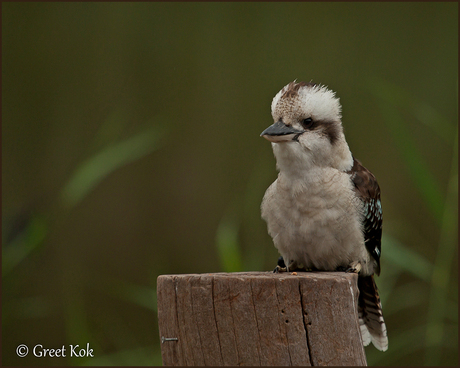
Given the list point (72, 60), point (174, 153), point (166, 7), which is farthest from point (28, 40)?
point (174, 153)

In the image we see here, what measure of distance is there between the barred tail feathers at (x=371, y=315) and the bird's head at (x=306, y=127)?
0.76 metres

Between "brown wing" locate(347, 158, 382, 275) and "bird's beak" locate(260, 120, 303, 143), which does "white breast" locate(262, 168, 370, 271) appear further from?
"bird's beak" locate(260, 120, 303, 143)

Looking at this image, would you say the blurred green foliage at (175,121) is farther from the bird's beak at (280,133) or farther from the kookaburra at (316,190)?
the bird's beak at (280,133)

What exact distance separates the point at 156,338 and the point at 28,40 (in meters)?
3.25

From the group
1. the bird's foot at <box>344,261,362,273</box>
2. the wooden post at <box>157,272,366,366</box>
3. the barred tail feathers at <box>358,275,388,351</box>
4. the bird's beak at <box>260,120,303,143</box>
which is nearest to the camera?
the wooden post at <box>157,272,366,366</box>

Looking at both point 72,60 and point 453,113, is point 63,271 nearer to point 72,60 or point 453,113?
point 72,60

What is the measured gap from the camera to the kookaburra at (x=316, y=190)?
2865 mm

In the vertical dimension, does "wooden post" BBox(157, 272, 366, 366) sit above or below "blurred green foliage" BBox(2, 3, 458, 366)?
below

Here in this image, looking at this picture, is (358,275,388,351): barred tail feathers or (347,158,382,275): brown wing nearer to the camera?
(347,158,382,275): brown wing

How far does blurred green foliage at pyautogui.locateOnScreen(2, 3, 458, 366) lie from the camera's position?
19.3 ft

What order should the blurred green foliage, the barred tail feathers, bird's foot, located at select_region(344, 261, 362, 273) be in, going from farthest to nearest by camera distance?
the blurred green foliage → the barred tail feathers → bird's foot, located at select_region(344, 261, 362, 273)

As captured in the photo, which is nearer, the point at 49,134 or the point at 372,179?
the point at 372,179

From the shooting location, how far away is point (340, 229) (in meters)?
2.92

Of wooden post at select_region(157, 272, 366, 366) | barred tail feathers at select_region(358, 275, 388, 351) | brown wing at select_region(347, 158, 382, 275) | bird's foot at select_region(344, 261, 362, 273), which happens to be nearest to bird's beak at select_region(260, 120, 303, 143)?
brown wing at select_region(347, 158, 382, 275)
